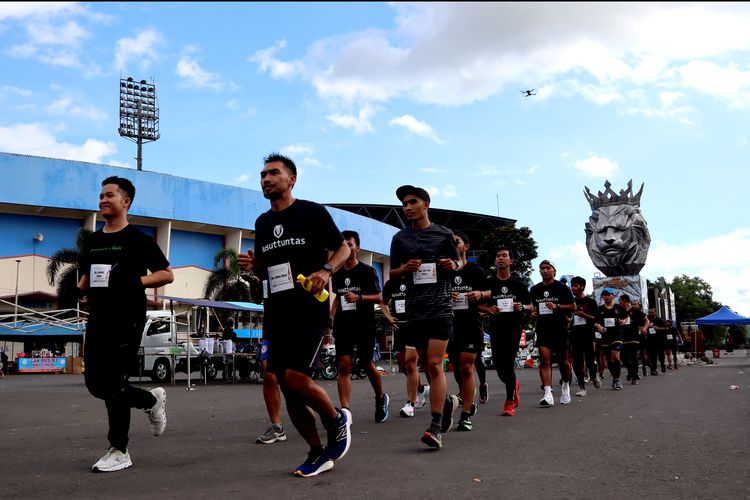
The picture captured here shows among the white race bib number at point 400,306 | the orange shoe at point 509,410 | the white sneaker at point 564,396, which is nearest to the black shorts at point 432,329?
the orange shoe at point 509,410

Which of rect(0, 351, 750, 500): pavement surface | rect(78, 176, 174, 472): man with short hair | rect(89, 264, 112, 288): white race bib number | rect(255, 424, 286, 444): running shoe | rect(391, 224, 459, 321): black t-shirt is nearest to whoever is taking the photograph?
rect(0, 351, 750, 500): pavement surface

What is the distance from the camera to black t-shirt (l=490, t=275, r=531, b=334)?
28.4 ft

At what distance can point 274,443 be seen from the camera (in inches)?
242

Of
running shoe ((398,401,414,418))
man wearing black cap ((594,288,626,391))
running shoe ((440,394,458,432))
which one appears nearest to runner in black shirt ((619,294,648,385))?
man wearing black cap ((594,288,626,391))

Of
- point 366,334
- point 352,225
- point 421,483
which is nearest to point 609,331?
point 366,334

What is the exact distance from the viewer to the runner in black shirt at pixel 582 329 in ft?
40.2

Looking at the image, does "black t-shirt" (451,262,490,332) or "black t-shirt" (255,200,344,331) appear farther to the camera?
"black t-shirt" (451,262,490,332)

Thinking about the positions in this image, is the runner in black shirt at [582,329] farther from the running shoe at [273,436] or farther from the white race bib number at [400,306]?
the running shoe at [273,436]

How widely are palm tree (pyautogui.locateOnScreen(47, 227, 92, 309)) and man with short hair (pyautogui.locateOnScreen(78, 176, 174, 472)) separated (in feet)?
117

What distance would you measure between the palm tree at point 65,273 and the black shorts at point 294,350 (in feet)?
121

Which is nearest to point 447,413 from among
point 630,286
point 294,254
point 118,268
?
point 294,254

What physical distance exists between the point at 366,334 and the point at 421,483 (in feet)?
12.5

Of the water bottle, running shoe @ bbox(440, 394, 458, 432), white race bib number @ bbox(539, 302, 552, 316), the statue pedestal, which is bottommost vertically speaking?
running shoe @ bbox(440, 394, 458, 432)

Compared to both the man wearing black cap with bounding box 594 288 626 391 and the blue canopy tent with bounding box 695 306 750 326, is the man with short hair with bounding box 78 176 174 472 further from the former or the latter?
the blue canopy tent with bounding box 695 306 750 326
